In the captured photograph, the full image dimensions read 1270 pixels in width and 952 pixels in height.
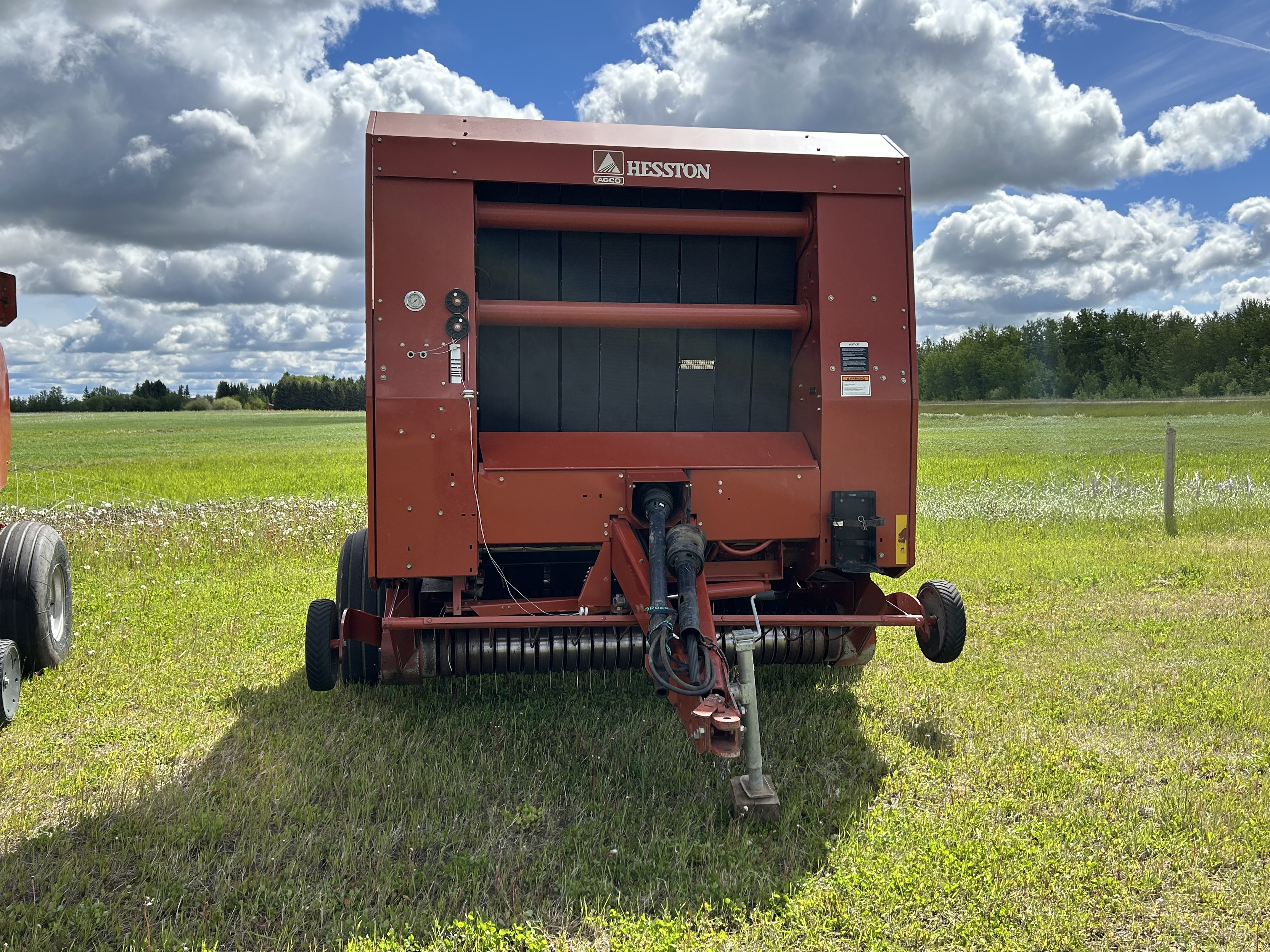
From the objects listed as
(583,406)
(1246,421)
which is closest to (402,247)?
(583,406)

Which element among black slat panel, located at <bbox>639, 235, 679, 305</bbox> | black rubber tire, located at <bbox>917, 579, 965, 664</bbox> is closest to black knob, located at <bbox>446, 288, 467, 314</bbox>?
black slat panel, located at <bbox>639, 235, 679, 305</bbox>

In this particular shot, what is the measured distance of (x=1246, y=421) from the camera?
40.8 metres

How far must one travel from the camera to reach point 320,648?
4.32 m

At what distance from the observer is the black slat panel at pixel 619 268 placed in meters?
4.83

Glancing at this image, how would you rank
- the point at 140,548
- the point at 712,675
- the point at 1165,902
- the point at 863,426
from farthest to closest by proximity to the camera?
the point at 140,548, the point at 863,426, the point at 712,675, the point at 1165,902

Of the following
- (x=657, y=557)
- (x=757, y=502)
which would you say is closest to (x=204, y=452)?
(x=757, y=502)

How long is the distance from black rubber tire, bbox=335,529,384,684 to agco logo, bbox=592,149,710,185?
2348 mm

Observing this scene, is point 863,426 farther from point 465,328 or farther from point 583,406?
point 465,328

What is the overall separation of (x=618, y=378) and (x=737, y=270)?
866 mm

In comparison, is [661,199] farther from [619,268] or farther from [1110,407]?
[1110,407]

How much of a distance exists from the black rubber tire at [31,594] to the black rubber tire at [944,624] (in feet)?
16.4

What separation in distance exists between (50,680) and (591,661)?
3.32 meters

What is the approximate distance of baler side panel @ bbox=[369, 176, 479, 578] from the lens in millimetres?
4125

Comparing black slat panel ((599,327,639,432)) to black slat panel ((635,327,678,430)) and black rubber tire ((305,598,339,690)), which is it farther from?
black rubber tire ((305,598,339,690))
